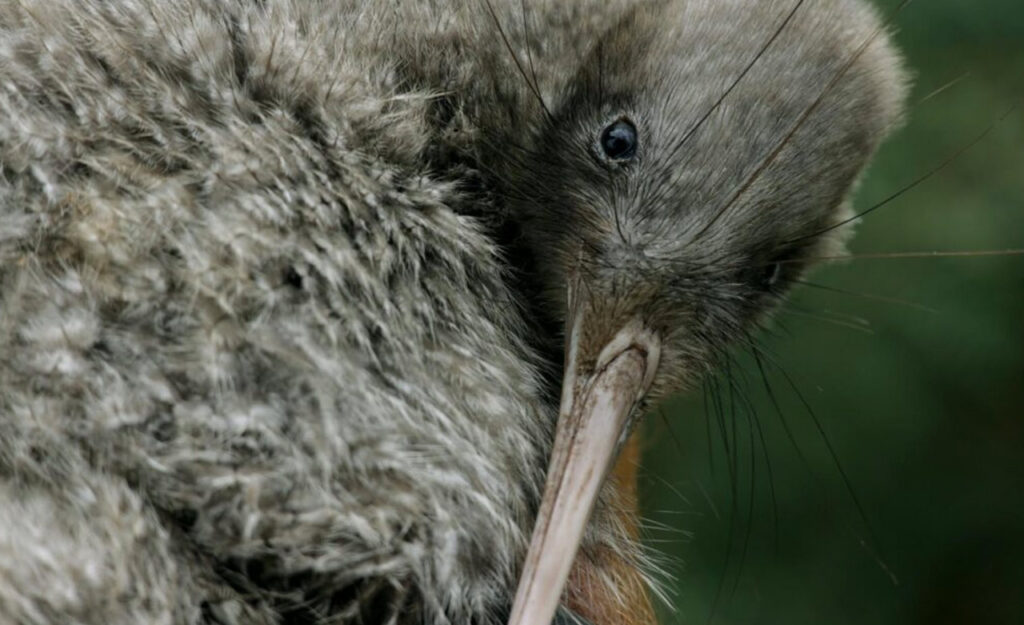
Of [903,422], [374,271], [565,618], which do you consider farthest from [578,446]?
[903,422]

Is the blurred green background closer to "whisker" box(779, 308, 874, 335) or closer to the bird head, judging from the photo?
"whisker" box(779, 308, 874, 335)

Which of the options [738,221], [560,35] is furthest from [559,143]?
[738,221]

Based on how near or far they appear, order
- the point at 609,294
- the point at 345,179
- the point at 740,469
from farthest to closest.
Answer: the point at 740,469, the point at 609,294, the point at 345,179

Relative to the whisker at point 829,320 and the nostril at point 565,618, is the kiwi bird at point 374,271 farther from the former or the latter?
the whisker at point 829,320

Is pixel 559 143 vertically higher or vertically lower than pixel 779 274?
higher

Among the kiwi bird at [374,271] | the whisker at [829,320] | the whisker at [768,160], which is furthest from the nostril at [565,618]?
the whisker at [829,320]

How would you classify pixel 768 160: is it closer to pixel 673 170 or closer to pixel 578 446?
pixel 673 170

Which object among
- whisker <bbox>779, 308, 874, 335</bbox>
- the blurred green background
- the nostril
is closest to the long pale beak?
the nostril

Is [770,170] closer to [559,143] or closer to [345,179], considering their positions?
[559,143]
